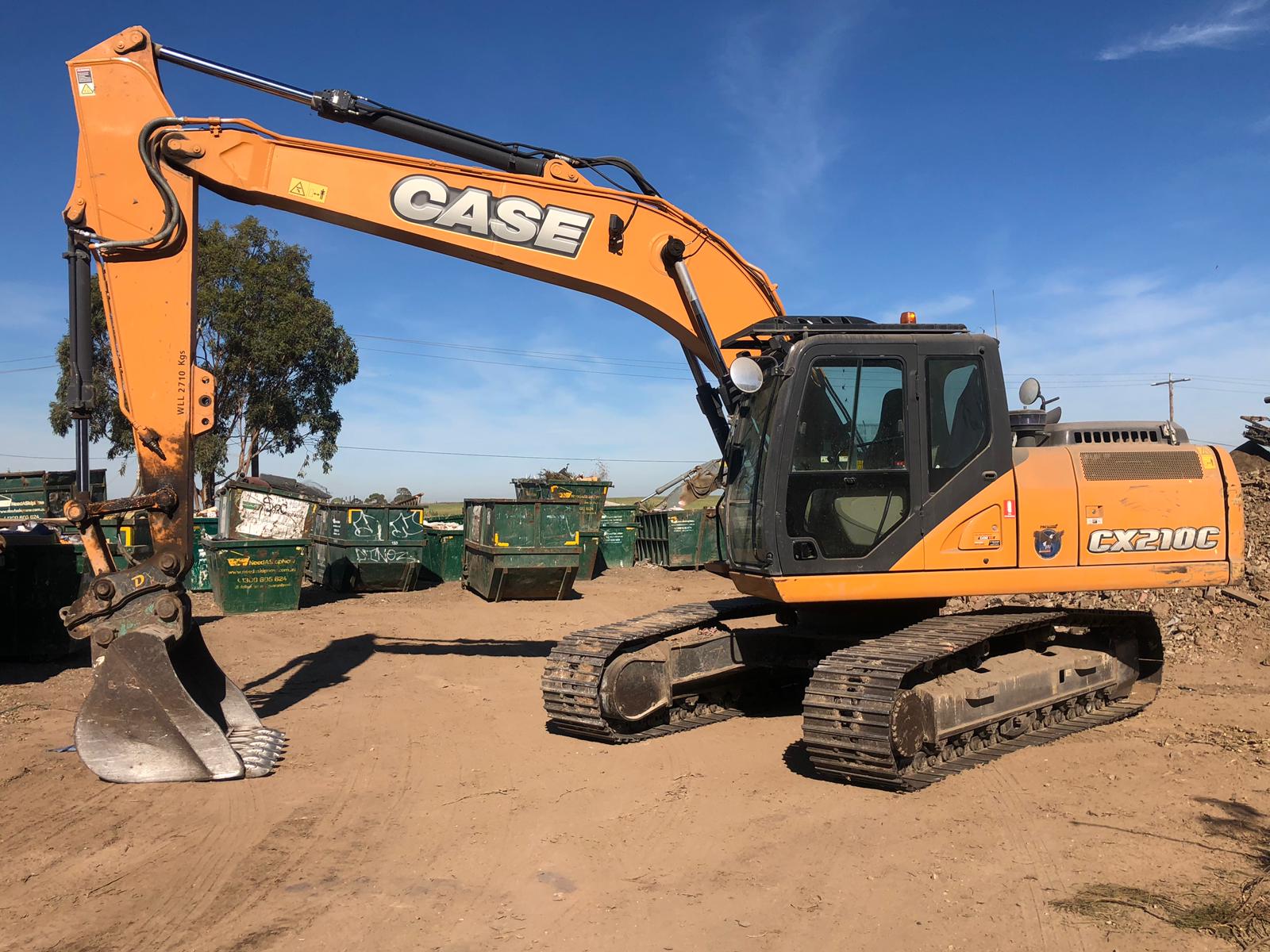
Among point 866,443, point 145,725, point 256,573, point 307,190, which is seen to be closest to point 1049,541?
point 866,443

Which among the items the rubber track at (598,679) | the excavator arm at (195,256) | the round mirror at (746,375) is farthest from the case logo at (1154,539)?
the excavator arm at (195,256)

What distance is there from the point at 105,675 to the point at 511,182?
14.7 feet

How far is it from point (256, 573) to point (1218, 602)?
1301 cm

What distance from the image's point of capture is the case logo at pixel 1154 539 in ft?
22.6

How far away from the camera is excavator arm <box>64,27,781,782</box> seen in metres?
6.18

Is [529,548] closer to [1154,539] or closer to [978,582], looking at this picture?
[978,582]

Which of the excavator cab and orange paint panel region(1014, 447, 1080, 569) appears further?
orange paint panel region(1014, 447, 1080, 569)

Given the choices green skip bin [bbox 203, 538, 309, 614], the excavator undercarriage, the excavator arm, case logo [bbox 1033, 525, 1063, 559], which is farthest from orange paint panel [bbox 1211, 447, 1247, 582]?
green skip bin [bbox 203, 538, 309, 614]

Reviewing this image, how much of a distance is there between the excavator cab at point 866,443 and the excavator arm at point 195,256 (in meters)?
1.00

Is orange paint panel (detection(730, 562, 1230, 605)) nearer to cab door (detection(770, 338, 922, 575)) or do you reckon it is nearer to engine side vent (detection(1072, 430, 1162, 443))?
cab door (detection(770, 338, 922, 575))

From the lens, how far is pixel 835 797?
5.89 meters

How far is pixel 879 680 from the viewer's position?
19.2 feet

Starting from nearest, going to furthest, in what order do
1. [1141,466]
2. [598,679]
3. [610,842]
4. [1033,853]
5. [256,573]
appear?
[1033,853]
[610,842]
[598,679]
[1141,466]
[256,573]

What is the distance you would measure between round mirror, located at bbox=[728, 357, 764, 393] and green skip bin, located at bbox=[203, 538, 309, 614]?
33.9 ft
